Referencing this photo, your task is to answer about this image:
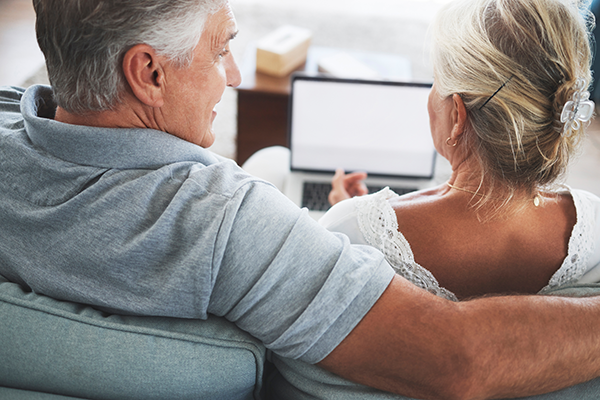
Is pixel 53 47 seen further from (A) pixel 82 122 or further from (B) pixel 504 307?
(B) pixel 504 307

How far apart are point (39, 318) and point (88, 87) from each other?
40 centimetres

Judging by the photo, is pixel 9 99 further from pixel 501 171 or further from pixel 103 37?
pixel 501 171

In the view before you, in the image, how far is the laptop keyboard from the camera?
1.79 metres

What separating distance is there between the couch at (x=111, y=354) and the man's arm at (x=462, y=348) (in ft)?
0.28

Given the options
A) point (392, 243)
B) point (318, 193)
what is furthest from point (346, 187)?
point (392, 243)

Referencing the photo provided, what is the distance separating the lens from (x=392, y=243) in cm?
100

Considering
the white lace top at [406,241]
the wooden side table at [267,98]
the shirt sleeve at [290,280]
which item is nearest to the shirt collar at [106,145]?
the shirt sleeve at [290,280]

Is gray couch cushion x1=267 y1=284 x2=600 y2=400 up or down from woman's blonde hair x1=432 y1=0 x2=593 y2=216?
down

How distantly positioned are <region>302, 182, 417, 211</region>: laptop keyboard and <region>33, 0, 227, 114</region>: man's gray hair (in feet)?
3.15

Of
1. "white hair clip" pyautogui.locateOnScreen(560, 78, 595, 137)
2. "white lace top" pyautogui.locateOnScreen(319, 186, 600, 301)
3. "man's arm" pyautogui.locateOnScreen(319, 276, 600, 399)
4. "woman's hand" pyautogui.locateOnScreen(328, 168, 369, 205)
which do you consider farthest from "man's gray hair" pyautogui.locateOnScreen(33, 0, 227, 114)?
"woman's hand" pyautogui.locateOnScreen(328, 168, 369, 205)

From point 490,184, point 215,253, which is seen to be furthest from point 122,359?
point 490,184

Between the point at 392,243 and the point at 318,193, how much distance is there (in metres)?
0.85

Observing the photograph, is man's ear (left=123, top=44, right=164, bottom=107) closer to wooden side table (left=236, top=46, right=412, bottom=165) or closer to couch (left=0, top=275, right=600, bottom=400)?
couch (left=0, top=275, right=600, bottom=400)

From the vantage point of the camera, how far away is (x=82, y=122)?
916 mm
